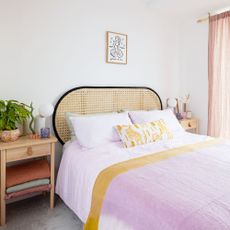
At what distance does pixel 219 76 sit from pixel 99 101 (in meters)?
1.71

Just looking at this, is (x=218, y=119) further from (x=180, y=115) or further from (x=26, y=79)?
(x=26, y=79)

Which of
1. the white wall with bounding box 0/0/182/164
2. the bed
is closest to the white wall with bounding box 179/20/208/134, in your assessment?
the white wall with bounding box 0/0/182/164

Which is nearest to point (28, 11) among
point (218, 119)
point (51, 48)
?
point (51, 48)

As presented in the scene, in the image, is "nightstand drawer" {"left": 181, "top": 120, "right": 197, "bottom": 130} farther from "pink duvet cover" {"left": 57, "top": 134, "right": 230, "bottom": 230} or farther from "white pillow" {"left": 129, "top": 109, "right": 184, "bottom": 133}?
"pink duvet cover" {"left": 57, "top": 134, "right": 230, "bottom": 230}

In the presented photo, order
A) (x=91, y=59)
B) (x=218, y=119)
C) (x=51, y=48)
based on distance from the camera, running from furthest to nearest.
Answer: (x=218, y=119) → (x=91, y=59) → (x=51, y=48)

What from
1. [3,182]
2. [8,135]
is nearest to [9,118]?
[8,135]

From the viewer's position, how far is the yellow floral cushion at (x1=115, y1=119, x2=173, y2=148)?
2.14m

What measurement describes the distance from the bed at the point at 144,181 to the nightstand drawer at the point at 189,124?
67 cm

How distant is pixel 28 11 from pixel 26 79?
68 cm

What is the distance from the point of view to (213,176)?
4.76 feet

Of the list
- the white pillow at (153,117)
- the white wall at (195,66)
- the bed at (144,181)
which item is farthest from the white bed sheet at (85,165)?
the white wall at (195,66)

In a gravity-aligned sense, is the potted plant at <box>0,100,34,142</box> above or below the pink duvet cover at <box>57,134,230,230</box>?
above

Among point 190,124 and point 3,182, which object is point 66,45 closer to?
point 3,182

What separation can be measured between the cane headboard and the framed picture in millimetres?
375
